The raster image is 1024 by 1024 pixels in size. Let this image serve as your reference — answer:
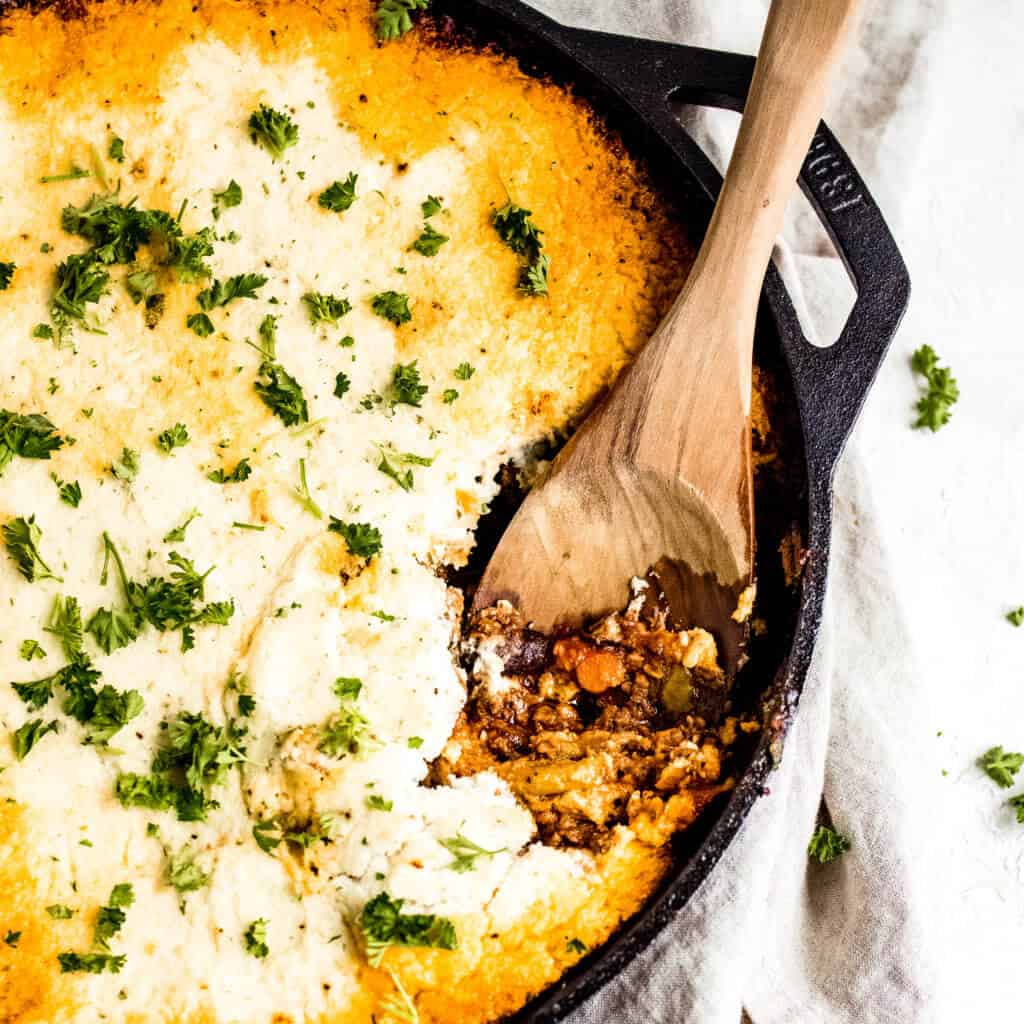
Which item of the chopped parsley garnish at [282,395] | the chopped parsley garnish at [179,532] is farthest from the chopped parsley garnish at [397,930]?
the chopped parsley garnish at [282,395]

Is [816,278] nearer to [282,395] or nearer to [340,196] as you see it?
[340,196]

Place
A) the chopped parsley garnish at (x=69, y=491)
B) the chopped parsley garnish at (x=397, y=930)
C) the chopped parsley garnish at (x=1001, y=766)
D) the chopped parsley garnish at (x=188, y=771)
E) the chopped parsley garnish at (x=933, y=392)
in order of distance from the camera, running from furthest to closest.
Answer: the chopped parsley garnish at (x=933, y=392) < the chopped parsley garnish at (x=1001, y=766) < the chopped parsley garnish at (x=69, y=491) < the chopped parsley garnish at (x=188, y=771) < the chopped parsley garnish at (x=397, y=930)

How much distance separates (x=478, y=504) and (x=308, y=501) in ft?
1.15

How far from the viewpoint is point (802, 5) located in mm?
2162

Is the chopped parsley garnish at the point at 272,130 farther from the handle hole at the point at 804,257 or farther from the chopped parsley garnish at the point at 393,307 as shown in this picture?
the handle hole at the point at 804,257

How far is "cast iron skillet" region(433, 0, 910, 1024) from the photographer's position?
2.25 metres

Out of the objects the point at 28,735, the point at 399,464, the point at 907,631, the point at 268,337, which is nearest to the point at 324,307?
the point at 268,337

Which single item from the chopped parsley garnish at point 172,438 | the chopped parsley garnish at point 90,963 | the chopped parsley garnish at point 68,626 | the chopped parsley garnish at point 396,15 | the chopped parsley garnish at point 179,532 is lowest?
the chopped parsley garnish at point 90,963

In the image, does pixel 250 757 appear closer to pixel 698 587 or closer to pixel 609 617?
pixel 609 617

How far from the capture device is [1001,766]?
2822 mm

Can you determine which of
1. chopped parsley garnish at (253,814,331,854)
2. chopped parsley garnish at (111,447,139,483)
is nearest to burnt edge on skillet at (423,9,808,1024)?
chopped parsley garnish at (253,814,331,854)

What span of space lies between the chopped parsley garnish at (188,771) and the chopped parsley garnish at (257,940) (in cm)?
22

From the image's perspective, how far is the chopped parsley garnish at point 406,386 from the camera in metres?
2.31

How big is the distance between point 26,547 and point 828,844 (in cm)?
188
